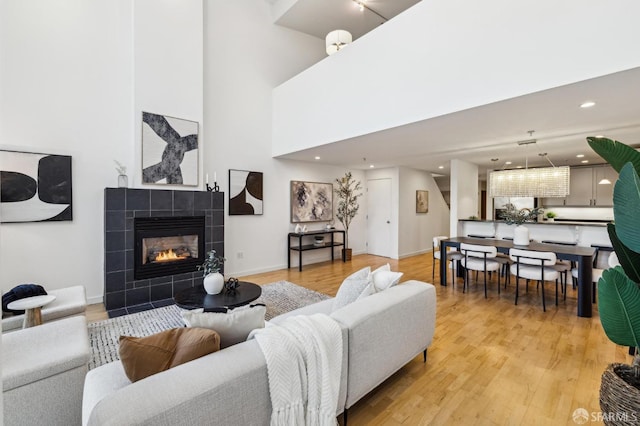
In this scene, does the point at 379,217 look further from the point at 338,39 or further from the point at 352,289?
the point at 352,289

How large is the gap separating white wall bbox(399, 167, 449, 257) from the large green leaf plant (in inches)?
244

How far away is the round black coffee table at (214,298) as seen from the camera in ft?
9.80

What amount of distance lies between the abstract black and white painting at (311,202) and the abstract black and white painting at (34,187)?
370 centimetres

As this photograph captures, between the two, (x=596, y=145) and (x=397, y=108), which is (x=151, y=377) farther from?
(x=397, y=108)

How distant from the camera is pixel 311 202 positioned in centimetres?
666

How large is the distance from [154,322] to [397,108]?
3883mm

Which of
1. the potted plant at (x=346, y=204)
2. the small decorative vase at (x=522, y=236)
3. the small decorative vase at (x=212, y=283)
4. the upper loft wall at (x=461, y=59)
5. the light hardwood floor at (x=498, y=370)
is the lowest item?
the light hardwood floor at (x=498, y=370)

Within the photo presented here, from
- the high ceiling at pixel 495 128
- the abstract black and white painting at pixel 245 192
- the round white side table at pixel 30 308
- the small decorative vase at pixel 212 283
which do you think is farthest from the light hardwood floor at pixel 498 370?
the abstract black and white painting at pixel 245 192

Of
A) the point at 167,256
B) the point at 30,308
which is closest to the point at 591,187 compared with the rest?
the point at 167,256

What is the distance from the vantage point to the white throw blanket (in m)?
1.43

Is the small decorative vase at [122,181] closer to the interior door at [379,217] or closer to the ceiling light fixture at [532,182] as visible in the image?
the interior door at [379,217]

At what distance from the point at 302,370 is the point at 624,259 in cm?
150

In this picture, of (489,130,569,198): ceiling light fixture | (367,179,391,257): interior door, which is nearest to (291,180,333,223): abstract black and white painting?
(367,179,391,257): interior door

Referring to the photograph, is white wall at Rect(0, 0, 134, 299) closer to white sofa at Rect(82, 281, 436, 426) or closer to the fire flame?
the fire flame
